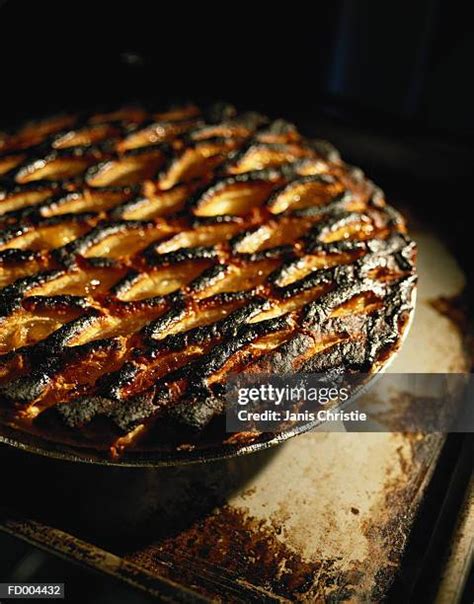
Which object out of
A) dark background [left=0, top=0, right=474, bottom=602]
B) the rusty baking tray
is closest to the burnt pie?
the rusty baking tray

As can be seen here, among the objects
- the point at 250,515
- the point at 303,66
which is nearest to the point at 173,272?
the point at 250,515

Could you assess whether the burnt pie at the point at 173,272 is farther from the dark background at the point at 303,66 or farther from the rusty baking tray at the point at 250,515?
the dark background at the point at 303,66

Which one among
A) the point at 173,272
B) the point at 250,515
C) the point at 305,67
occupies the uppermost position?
the point at 305,67

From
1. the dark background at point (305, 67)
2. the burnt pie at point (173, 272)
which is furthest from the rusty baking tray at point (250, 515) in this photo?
the dark background at point (305, 67)

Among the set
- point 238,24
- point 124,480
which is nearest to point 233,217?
point 124,480

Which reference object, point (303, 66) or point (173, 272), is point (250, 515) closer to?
point (173, 272)

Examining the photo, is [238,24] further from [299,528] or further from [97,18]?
[299,528]

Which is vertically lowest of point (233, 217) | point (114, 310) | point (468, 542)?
point (468, 542)
